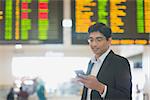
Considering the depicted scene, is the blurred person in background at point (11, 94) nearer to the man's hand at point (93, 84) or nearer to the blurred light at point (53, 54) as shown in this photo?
the blurred light at point (53, 54)

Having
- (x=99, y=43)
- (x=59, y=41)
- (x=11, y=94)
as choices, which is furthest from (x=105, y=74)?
(x=11, y=94)

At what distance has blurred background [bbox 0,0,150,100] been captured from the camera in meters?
2.42

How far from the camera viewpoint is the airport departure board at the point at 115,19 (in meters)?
2.44

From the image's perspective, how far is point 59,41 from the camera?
245cm

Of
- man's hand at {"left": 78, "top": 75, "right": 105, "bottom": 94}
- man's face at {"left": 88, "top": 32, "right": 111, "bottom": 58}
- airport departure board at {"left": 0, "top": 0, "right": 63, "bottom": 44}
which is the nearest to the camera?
man's hand at {"left": 78, "top": 75, "right": 105, "bottom": 94}

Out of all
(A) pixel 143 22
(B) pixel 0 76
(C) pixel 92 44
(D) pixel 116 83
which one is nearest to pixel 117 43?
(A) pixel 143 22

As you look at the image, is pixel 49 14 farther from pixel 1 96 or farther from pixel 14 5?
pixel 1 96

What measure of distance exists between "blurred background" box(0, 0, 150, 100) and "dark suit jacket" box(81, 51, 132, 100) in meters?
0.62

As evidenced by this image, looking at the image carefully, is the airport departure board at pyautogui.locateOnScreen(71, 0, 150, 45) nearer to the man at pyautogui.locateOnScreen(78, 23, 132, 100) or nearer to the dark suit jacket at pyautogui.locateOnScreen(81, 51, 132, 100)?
the man at pyautogui.locateOnScreen(78, 23, 132, 100)

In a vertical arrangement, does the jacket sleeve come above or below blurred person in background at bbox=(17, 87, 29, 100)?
above

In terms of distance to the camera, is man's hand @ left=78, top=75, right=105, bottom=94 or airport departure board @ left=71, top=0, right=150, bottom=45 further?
airport departure board @ left=71, top=0, right=150, bottom=45

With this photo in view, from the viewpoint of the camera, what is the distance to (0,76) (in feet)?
8.23

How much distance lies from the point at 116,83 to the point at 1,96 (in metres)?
1.13

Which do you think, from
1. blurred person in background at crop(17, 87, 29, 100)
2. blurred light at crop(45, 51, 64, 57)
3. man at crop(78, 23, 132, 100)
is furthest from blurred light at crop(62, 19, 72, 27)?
blurred person in background at crop(17, 87, 29, 100)
